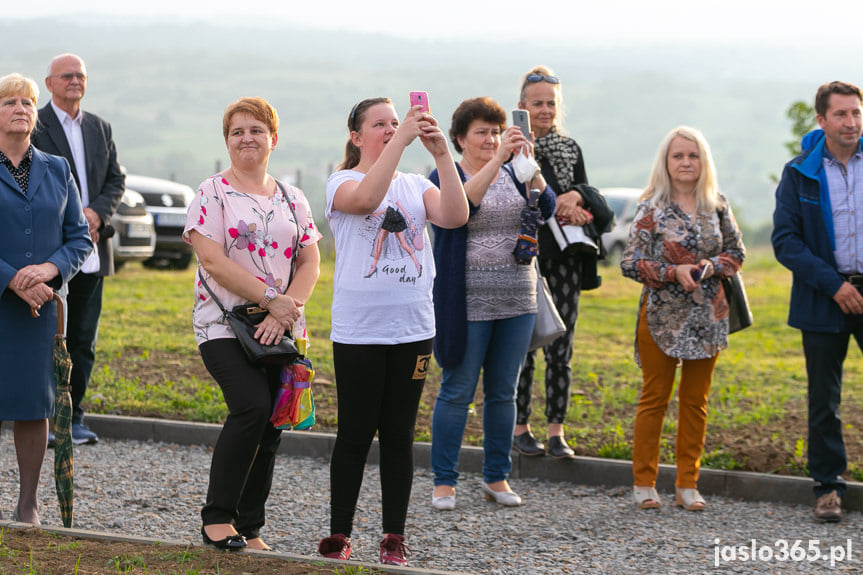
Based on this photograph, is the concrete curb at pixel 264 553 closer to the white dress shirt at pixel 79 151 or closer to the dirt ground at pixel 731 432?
the white dress shirt at pixel 79 151

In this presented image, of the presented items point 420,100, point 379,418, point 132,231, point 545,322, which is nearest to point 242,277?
point 379,418

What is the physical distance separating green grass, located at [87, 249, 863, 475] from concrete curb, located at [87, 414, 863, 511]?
211 mm

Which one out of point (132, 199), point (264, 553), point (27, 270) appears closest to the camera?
point (264, 553)

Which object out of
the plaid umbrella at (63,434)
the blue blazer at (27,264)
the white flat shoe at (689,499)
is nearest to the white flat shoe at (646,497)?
the white flat shoe at (689,499)

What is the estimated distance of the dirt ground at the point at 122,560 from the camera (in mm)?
4059

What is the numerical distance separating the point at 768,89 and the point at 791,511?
173200mm

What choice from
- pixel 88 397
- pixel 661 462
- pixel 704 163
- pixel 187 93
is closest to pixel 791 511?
pixel 661 462

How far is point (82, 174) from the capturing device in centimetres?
712

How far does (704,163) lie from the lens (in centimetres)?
611

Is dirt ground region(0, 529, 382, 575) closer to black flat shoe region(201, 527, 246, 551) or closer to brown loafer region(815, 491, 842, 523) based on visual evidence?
black flat shoe region(201, 527, 246, 551)

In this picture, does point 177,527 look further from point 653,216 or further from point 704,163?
point 704,163

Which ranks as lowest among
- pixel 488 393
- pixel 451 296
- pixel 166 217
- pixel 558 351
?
pixel 488 393

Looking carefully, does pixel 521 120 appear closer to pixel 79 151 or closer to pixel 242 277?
pixel 242 277

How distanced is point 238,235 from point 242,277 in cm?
20
